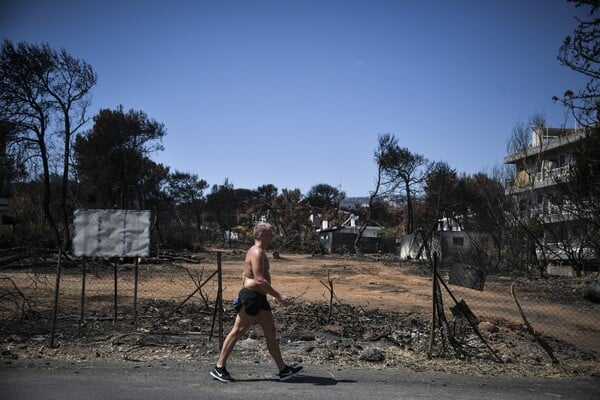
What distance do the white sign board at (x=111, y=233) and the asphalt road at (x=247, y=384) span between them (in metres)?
2.02

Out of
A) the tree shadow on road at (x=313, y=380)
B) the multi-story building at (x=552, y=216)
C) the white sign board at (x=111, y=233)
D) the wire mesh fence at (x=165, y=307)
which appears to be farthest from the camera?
the multi-story building at (x=552, y=216)

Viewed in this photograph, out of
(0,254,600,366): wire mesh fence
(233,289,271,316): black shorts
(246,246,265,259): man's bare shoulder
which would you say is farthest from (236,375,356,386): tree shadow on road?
(0,254,600,366): wire mesh fence

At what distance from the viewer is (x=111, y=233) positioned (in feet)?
25.2

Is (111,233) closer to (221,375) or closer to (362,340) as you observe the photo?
(221,375)

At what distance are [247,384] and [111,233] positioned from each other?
3764 millimetres

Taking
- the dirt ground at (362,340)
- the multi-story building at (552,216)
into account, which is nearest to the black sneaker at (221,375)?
the dirt ground at (362,340)

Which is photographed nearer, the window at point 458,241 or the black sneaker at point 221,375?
the black sneaker at point 221,375

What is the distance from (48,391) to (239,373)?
79.4 inches

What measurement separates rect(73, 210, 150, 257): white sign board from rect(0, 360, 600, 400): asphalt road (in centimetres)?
202

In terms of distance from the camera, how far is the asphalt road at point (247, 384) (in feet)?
16.0

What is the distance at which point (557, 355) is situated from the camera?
24.0 feet

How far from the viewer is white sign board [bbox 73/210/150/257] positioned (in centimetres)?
764

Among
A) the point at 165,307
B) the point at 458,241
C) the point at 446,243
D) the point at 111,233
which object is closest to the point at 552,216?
the point at 446,243

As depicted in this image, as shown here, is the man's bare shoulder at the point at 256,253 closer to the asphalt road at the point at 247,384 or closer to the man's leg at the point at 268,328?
the man's leg at the point at 268,328
